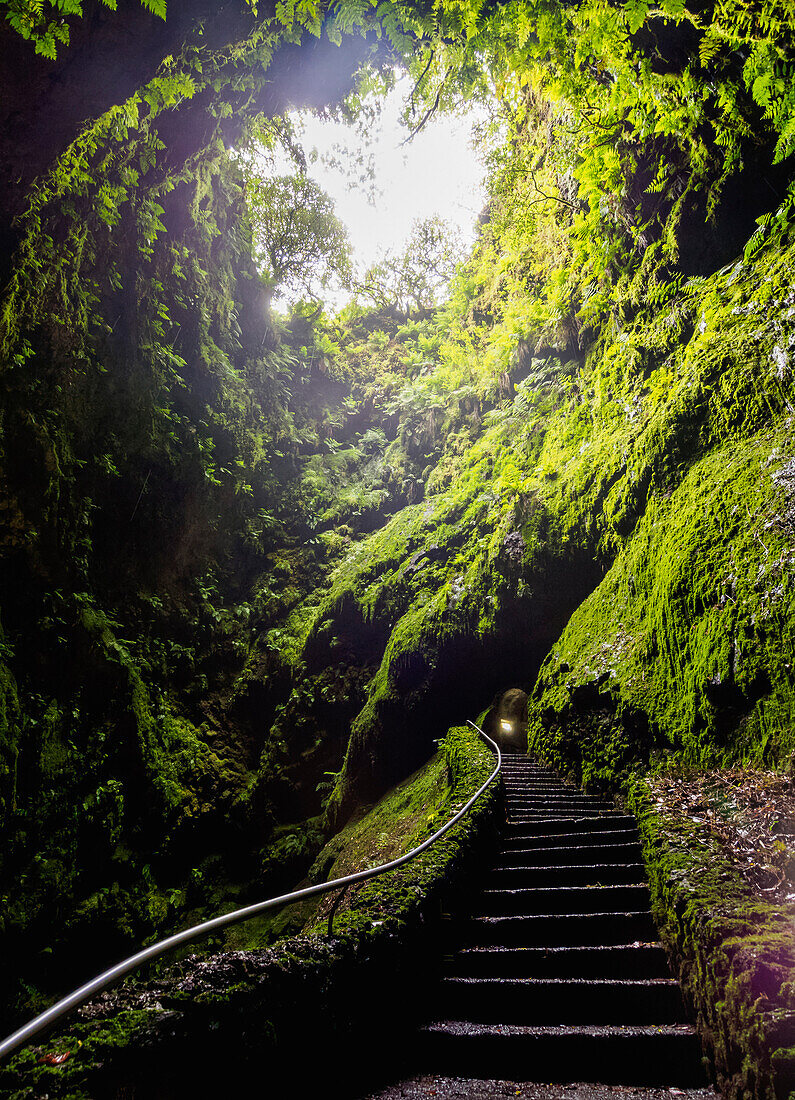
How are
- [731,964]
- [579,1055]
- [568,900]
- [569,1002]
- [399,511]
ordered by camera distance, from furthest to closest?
1. [399,511]
2. [568,900]
3. [569,1002]
4. [579,1055]
5. [731,964]

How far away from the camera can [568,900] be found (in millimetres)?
3461

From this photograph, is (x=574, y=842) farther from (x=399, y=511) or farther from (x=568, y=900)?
(x=399, y=511)

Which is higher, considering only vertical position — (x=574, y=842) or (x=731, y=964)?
(x=731, y=964)

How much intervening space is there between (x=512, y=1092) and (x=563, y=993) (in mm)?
692

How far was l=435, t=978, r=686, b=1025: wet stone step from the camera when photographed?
102 inches

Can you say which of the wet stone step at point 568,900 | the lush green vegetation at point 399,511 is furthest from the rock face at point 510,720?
the wet stone step at point 568,900

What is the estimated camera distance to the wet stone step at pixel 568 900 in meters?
3.36

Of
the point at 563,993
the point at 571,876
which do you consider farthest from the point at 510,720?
the point at 563,993

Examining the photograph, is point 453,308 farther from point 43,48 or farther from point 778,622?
point 778,622

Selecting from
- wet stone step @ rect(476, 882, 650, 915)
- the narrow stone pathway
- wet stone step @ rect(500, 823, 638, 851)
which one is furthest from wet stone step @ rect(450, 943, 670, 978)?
wet stone step @ rect(500, 823, 638, 851)

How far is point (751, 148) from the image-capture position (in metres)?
5.91

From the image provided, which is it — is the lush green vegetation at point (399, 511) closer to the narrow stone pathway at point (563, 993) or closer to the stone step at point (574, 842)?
the stone step at point (574, 842)

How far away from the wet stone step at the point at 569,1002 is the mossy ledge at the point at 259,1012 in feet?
1.12

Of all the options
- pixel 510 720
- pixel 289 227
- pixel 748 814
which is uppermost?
pixel 289 227
